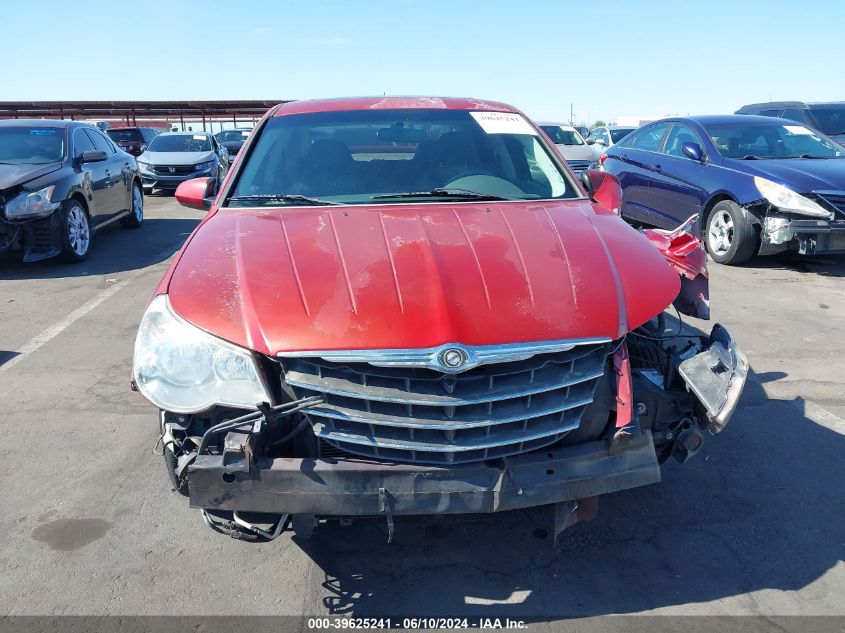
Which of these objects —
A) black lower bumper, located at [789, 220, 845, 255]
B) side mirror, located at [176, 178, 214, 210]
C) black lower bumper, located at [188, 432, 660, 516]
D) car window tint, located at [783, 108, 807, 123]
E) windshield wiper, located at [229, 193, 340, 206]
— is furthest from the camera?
car window tint, located at [783, 108, 807, 123]

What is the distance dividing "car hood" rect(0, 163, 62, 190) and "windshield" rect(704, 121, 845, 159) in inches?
305

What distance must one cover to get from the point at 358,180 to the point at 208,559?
194cm

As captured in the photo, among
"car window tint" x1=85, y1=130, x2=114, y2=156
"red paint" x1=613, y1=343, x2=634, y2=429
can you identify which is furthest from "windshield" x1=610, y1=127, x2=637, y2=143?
"red paint" x1=613, y1=343, x2=634, y2=429

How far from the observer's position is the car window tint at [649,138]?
9375mm

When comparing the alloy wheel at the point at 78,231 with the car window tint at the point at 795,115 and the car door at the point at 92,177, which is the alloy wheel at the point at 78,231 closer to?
the car door at the point at 92,177

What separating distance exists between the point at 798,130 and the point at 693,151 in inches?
60.3

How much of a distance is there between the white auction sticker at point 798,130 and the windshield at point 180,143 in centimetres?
1208

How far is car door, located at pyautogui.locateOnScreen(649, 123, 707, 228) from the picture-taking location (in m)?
8.33

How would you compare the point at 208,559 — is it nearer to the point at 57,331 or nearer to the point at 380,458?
the point at 380,458

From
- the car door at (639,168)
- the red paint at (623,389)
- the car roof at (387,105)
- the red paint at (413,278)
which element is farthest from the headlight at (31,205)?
the red paint at (623,389)

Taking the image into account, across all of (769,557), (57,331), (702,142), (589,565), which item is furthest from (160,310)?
(702,142)

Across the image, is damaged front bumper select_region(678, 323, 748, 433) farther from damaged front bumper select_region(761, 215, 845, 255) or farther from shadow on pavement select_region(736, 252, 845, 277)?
shadow on pavement select_region(736, 252, 845, 277)

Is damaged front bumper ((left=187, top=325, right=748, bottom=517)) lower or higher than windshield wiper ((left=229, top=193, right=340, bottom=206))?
lower

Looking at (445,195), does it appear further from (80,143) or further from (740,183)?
(80,143)
